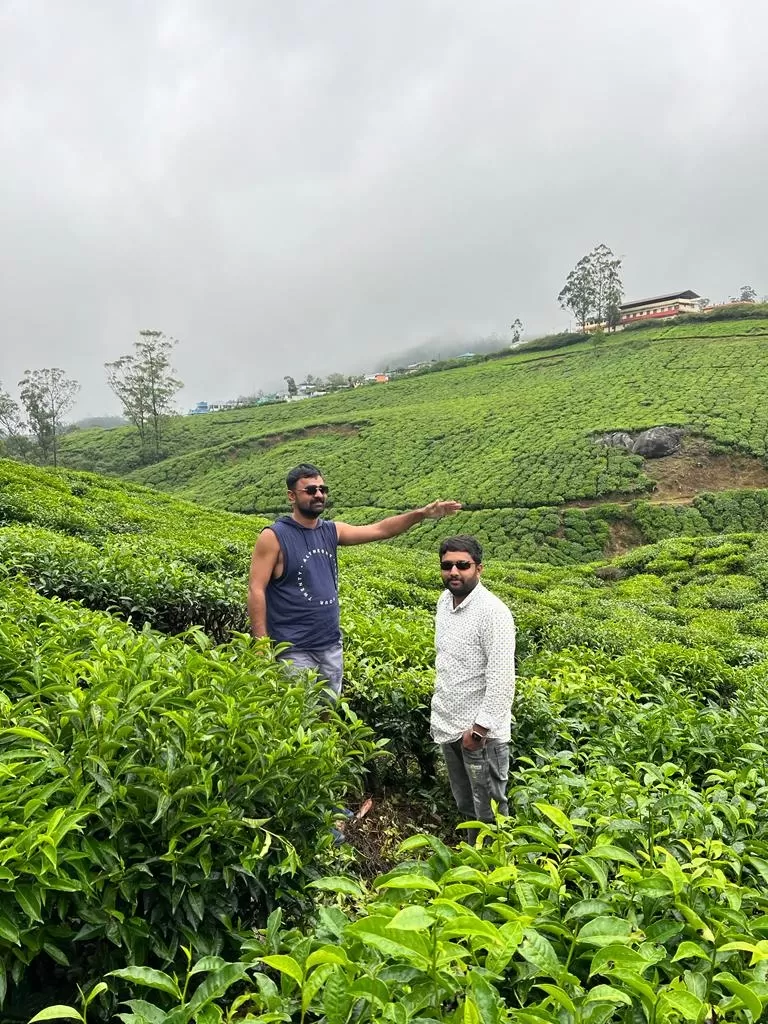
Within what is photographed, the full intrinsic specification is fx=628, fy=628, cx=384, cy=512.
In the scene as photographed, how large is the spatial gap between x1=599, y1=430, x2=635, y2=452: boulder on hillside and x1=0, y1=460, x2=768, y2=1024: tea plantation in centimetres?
2896

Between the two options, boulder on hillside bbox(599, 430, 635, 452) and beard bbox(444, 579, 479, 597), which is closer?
beard bbox(444, 579, 479, 597)

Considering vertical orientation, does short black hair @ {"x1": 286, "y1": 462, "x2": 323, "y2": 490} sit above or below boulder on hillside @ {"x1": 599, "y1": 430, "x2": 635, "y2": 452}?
below

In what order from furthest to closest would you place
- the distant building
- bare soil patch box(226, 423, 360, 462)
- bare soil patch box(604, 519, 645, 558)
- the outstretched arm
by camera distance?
the distant building
bare soil patch box(226, 423, 360, 462)
bare soil patch box(604, 519, 645, 558)
the outstretched arm

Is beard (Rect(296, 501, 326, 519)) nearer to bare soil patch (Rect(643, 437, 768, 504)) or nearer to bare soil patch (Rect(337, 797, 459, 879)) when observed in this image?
bare soil patch (Rect(337, 797, 459, 879))

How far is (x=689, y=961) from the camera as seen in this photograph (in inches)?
59.2

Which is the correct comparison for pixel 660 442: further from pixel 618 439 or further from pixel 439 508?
pixel 439 508

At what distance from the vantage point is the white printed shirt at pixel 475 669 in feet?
9.65

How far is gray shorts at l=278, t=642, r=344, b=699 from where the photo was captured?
3.47 m

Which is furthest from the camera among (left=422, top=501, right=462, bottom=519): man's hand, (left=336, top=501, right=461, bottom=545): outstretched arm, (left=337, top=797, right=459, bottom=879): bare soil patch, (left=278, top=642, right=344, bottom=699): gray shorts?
(left=422, top=501, right=462, bottom=519): man's hand

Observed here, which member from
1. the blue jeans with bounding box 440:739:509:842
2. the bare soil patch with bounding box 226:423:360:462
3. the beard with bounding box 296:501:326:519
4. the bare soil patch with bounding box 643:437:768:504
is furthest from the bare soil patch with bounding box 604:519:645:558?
the bare soil patch with bounding box 226:423:360:462

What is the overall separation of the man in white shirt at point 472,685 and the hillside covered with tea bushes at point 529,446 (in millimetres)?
20346

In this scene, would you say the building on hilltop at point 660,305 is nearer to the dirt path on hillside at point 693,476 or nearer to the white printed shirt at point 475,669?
the dirt path on hillside at point 693,476

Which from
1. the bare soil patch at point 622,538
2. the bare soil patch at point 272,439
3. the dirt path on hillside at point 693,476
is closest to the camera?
the bare soil patch at point 622,538

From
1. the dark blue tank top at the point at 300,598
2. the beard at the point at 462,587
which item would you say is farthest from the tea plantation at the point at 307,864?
the beard at the point at 462,587
